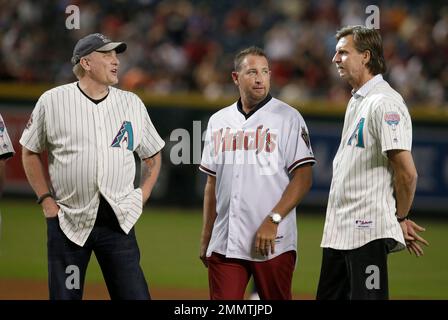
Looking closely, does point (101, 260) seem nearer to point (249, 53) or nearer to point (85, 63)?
point (85, 63)

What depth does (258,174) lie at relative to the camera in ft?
19.5

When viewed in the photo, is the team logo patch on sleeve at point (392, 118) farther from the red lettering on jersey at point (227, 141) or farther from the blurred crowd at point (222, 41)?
the blurred crowd at point (222, 41)

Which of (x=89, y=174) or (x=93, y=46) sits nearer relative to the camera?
(x=89, y=174)

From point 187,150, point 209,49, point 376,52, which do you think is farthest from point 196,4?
point 376,52

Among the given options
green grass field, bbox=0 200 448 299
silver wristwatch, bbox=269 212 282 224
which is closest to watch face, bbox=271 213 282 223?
silver wristwatch, bbox=269 212 282 224

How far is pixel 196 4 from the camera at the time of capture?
18625 millimetres

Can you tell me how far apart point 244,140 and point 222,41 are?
1210 centimetres

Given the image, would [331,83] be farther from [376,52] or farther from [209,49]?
[376,52]

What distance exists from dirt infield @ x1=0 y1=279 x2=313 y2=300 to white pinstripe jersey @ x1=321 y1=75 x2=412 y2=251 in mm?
3472

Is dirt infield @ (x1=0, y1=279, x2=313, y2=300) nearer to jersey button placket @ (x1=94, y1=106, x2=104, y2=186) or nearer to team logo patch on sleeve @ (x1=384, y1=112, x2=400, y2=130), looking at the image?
jersey button placket @ (x1=94, y1=106, x2=104, y2=186)

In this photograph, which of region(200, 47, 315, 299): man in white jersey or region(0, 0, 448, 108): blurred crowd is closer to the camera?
region(200, 47, 315, 299): man in white jersey

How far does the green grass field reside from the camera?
33.0 feet

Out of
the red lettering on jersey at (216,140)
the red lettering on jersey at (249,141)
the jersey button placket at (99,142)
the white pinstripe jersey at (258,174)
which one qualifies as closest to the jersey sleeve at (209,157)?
the red lettering on jersey at (216,140)

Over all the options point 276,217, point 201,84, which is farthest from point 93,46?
point 201,84
